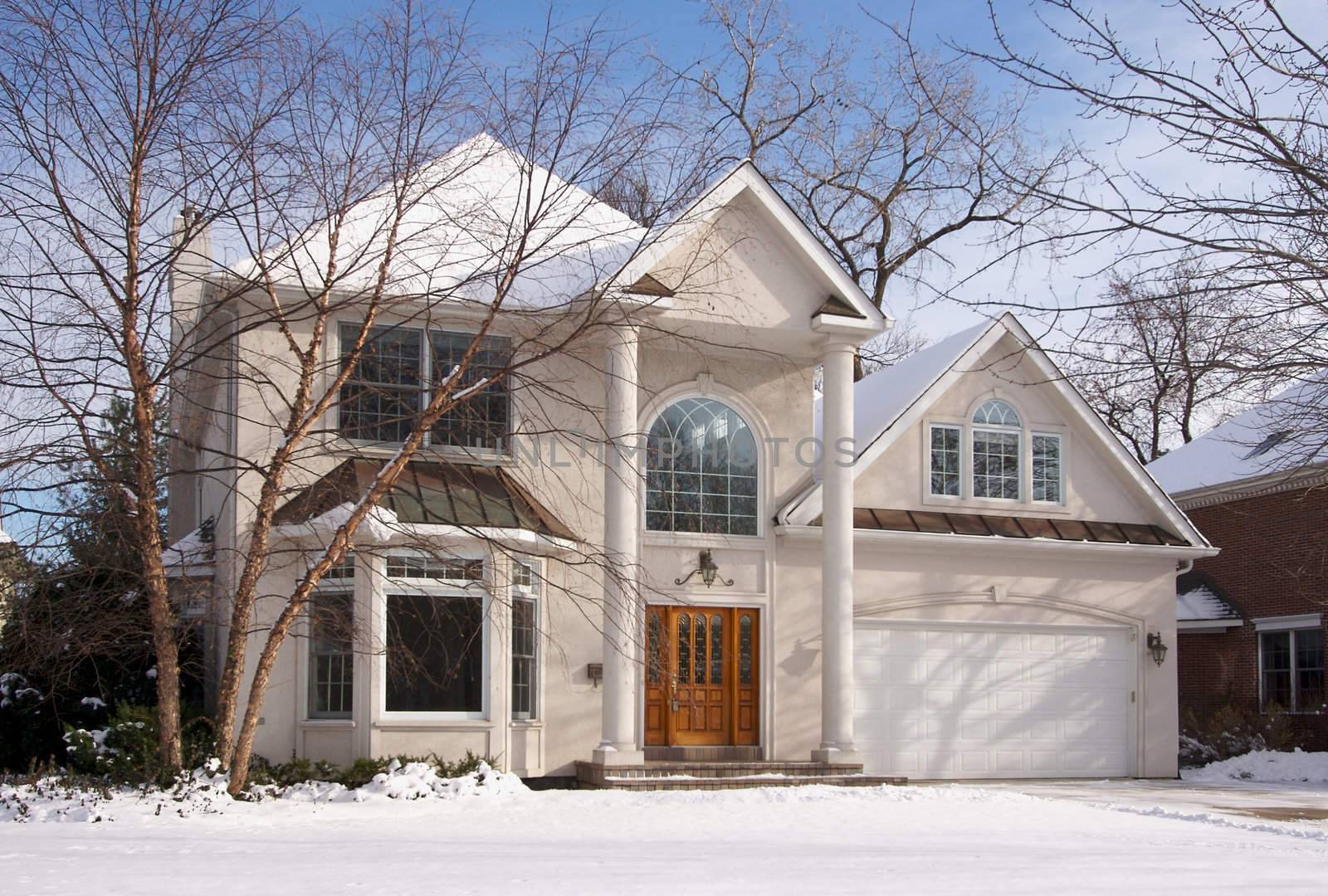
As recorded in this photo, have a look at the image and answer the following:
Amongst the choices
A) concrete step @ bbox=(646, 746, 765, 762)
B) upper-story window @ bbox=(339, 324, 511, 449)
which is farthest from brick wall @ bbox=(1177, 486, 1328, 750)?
upper-story window @ bbox=(339, 324, 511, 449)

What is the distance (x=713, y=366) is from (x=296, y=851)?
29.8 ft

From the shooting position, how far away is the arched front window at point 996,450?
1916cm

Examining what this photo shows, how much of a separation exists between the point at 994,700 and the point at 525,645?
21.8 ft

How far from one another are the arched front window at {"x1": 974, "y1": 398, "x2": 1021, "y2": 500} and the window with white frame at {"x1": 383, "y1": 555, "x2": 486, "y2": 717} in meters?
7.56

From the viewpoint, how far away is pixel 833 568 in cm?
1656

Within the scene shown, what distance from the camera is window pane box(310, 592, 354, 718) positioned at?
1483cm

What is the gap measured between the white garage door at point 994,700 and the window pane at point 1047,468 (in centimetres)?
185

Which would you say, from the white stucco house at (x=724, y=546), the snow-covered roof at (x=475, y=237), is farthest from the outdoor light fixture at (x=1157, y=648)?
the snow-covered roof at (x=475, y=237)

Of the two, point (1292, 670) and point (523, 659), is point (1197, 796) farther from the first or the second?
point (523, 659)

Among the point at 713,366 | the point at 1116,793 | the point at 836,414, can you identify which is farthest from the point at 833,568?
the point at 1116,793

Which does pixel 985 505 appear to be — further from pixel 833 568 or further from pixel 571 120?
pixel 571 120

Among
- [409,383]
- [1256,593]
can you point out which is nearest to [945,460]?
[409,383]

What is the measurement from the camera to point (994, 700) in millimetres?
18609

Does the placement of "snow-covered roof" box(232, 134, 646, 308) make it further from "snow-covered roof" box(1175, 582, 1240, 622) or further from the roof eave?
"snow-covered roof" box(1175, 582, 1240, 622)
